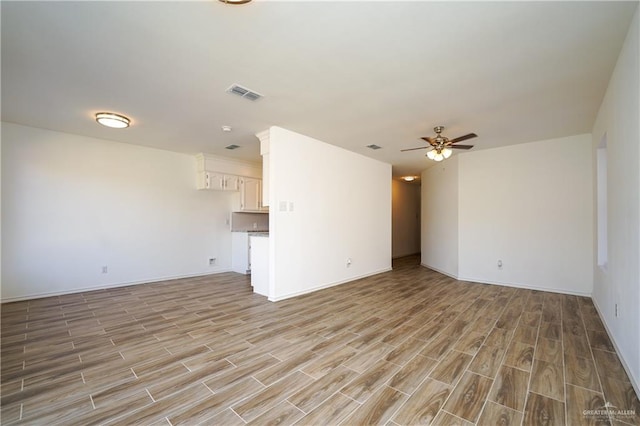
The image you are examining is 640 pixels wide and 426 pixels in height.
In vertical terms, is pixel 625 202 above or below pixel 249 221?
above

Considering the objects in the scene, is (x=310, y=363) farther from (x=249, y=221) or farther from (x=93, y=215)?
(x=249, y=221)

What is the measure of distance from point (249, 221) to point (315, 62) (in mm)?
5311

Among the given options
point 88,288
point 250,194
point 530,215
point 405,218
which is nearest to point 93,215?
point 88,288

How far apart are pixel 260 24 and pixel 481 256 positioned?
5.48 m

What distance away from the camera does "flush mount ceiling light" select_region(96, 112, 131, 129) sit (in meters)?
3.54

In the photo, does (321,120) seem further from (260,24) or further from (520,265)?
(520,265)

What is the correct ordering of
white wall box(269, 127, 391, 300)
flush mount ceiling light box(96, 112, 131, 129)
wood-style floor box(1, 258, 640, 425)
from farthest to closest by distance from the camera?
white wall box(269, 127, 391, 300)
flush mount ceiling light box(96, 112, 131, 129)
wood-style floor box(1, 258, 640, 425)

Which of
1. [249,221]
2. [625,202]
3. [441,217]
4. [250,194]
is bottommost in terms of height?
[249,221]

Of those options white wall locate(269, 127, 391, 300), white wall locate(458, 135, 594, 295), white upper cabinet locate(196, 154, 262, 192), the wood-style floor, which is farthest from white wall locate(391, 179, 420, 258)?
the wood-style floor

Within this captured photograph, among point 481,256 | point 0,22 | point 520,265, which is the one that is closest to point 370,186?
point 481,256

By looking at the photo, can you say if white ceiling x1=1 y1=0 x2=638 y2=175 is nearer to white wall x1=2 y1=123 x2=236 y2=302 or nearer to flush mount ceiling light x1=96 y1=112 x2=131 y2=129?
flush mount ceiling light x1=96 y1=112 x2=131 y2=129

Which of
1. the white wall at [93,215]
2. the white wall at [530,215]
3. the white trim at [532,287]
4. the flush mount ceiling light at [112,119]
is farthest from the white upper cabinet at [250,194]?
the white trim at [532,287]

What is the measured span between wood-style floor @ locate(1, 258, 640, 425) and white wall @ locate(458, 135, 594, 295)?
81cm

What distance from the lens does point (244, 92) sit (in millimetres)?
2951
